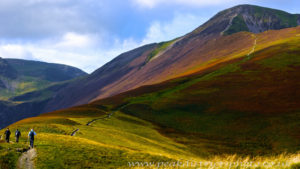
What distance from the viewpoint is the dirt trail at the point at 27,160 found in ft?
89.2

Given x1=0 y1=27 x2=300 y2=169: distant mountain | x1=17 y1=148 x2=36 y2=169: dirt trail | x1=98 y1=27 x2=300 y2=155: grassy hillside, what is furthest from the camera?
x1=98 y1=27 x2=300 y2=155: grassy hillside

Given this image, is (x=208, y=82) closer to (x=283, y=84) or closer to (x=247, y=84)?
(x=247, y=84)

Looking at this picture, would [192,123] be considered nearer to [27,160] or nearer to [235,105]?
[235,105]

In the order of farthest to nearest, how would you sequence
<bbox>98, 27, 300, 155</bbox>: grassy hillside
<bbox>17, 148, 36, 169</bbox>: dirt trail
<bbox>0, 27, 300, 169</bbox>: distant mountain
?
<bbox>98, 27, 300, 155</bbox>: grassy hillside < <bbox>0, 27, 300, 169</bbox>: distant mountain < <bbox>17, 148, 36, 169</bbox>: dirt trail

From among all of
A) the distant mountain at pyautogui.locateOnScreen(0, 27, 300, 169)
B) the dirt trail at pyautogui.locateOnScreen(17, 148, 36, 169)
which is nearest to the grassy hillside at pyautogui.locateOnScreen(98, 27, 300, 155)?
the distant mountain at pyautogui.locateOnScreen(0, 27, 300, 169)

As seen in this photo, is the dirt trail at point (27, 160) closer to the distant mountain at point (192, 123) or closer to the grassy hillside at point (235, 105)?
the distant mountain at point (192, 123)

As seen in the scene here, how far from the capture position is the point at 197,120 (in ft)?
263

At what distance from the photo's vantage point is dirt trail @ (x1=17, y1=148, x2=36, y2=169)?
27188 millimetres

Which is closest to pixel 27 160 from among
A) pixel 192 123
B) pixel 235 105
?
pixel 192 123

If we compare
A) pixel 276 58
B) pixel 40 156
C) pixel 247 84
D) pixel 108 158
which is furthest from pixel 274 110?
pixel 40 156

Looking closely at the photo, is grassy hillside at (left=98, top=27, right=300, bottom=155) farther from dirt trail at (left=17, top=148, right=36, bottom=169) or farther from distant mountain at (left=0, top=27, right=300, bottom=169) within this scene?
dirt trail at (left=17, top=148, right=36, bottom=169)

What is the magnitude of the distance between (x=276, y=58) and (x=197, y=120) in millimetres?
51995

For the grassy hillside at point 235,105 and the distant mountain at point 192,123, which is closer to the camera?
the distant mountain at point 192,123

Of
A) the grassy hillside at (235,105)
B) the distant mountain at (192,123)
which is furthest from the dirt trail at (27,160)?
the grassy hillside at (235,105)
